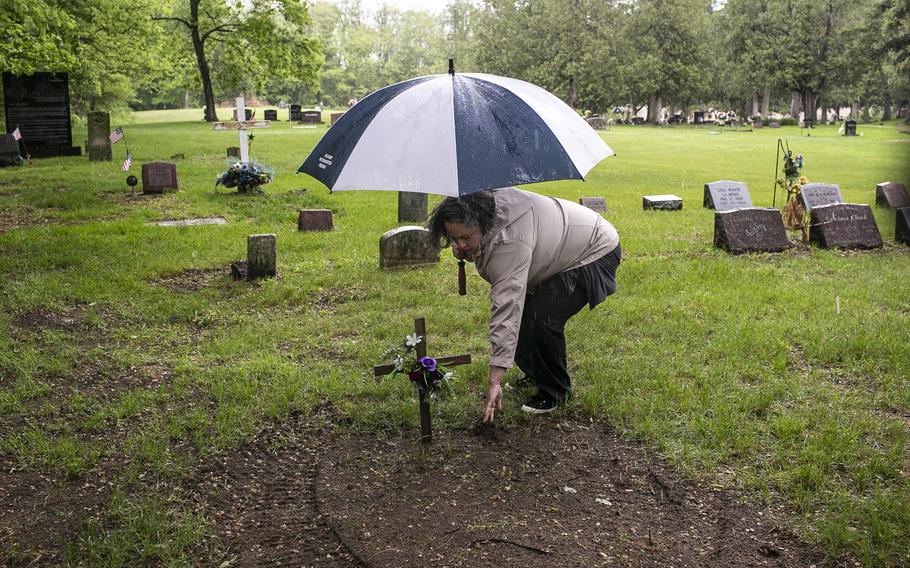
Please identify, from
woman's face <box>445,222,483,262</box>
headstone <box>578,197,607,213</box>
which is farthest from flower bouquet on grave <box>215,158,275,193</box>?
woman's face <box>445,222,483,262</box>

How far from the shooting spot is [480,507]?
4051 millimetres

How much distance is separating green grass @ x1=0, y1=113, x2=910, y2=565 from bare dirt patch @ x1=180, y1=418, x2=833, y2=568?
224mm

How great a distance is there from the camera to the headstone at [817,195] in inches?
438

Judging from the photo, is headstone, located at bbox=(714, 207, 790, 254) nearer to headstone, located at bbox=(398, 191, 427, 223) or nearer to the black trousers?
headstone, located at bbox=(398, 191, 427, 223)

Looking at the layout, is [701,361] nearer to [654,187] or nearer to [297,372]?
[297,372]

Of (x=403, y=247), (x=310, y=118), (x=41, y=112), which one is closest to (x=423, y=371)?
(x=403, y=247)

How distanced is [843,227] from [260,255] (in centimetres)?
751

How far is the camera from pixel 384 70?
3455 inches

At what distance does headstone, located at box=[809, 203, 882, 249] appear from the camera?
10133mm

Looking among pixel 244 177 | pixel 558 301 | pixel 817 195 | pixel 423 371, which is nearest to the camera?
pixel 423 371

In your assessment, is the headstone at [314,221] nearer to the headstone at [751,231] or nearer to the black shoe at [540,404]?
the headstone at [751,231]

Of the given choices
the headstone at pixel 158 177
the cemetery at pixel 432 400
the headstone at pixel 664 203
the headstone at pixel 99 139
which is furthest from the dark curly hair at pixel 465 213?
the headstone at pixel 99 139

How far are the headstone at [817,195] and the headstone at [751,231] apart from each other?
1.28 metres

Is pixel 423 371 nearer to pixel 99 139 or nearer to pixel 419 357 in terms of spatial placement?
pixel 419 357
